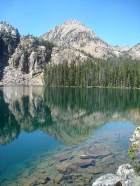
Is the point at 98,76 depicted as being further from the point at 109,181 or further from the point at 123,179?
the point at 109,181

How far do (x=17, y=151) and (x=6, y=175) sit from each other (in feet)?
20.0

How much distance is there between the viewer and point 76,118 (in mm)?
41219

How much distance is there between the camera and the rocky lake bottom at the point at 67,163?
15.3m

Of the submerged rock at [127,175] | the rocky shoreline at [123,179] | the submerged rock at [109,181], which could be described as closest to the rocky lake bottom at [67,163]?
the submerged rock at [109,181]

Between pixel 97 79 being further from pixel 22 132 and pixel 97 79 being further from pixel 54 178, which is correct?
pixel 54 178

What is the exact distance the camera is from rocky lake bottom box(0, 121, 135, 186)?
15.3m

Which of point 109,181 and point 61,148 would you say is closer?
point 109,181

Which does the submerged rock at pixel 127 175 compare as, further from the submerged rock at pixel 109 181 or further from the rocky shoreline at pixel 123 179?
the submerged rock at pixel 109 181

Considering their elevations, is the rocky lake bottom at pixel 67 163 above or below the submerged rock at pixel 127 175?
below

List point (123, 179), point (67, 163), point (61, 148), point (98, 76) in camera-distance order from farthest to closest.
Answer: point (98, 76) → point (61, 148) → point (67, 163) → point (123, 179)

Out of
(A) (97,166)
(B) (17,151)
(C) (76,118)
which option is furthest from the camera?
(C) (76,118)

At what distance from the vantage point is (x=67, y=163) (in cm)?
1828

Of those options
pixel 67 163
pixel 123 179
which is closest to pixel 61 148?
pixel 67 163

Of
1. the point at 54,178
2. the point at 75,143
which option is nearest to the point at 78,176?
the point at 54,178
